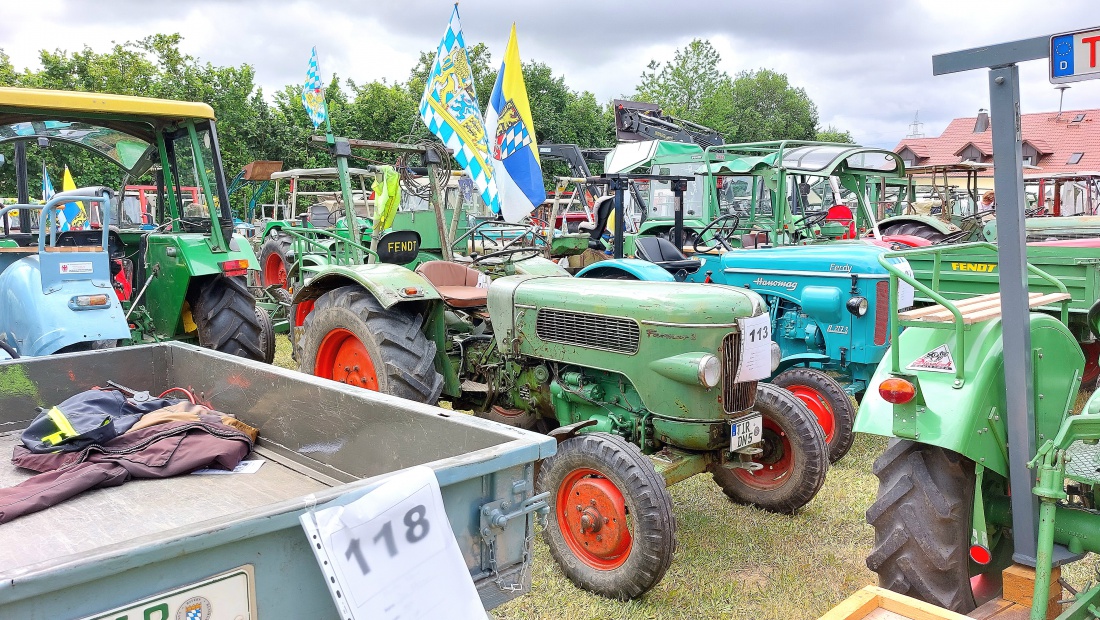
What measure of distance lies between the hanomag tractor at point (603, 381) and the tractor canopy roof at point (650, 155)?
14.6ft

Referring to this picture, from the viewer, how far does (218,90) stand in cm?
2194

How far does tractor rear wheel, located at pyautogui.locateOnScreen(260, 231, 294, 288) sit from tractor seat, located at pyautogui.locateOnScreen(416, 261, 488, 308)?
19.0 ft

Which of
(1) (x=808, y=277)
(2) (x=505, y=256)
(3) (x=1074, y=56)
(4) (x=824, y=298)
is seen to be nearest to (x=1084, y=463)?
(3) (x=1074, y=56)

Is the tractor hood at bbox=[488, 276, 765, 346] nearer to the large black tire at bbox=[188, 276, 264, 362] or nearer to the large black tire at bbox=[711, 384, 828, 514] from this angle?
the large black tire at bbox=[711, 384, 828, 514]

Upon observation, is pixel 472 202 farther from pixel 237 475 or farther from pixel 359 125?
pixel 359 125

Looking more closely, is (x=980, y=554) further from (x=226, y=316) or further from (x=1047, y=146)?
(x=1047, y=146)

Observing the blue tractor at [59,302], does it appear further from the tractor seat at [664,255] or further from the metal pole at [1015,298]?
the tractor seat at [664,255]

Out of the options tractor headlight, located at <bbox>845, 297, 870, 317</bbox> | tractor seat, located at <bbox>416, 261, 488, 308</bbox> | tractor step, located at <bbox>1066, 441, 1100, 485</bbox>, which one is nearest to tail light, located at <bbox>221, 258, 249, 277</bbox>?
tractor seat, located at <bbox>416, 261, 488, 308</bbox>

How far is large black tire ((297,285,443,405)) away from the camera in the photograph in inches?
159

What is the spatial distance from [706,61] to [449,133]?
4726 cm

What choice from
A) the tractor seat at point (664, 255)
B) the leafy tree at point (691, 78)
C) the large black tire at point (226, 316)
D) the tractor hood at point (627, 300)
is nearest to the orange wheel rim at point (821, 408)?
the tractor hood at point (627, 300)

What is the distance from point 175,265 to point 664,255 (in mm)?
3498

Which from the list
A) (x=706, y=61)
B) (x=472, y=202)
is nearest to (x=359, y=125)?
(x=472, y=202)

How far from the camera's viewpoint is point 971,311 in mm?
2512
